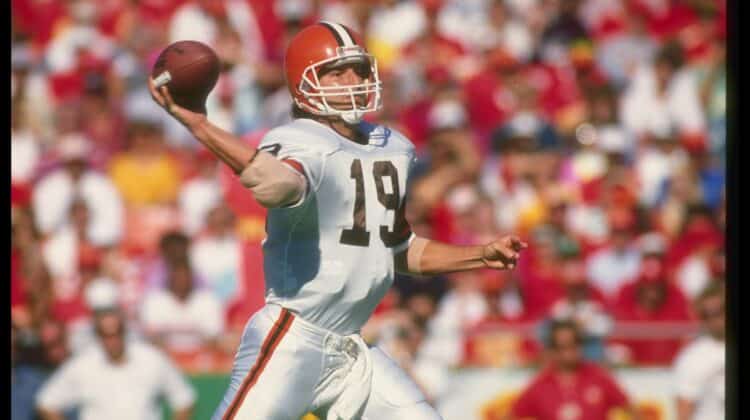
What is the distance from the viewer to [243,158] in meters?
4.44

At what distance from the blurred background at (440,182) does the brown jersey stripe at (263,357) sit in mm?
3494

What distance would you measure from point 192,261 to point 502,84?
3.47m

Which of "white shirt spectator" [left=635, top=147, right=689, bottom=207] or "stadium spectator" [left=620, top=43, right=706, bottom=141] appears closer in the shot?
"white shirt spectator" [left=635, top=147, right=689, bottom=207]

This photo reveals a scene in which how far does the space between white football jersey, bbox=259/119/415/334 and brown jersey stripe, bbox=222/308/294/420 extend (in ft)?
0.19

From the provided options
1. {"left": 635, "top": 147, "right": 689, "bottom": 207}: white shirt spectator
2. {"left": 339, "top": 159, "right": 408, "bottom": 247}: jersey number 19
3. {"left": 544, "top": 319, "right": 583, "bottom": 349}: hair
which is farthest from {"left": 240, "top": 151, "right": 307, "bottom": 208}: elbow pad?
{"left": 635, "top": 147, "right": 689, "bottom": 207}: white shirt spectator

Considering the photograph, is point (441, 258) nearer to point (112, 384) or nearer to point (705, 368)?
point (112, 384)

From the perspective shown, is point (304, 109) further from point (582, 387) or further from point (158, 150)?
point (158, 150)

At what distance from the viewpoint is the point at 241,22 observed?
482 inches

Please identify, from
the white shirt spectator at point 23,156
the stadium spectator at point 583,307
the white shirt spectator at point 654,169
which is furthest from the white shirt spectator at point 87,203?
the white shirt spectator at point 654,169

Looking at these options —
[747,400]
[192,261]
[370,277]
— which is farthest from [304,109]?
[192,261]

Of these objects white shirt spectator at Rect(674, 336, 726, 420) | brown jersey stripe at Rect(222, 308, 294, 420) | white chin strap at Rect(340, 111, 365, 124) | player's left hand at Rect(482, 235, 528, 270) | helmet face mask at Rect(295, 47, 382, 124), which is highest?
helmet face mask at Rect(295, 47, 382, 124)

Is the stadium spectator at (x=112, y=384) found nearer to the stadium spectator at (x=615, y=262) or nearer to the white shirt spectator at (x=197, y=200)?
the white shirt spectator at (x=197, y=200)

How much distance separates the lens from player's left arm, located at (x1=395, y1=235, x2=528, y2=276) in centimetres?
516

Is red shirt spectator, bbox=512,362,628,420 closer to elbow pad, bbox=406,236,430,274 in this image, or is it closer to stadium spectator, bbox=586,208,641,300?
stadium spectator, bbox=586,208,641,300
